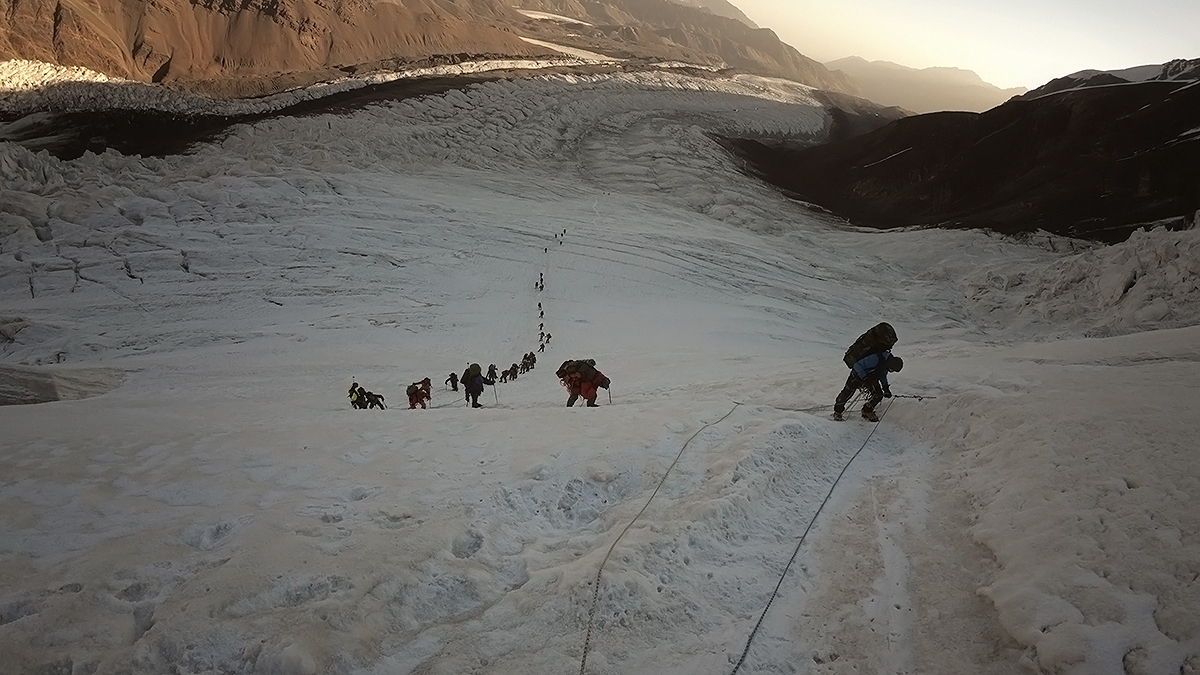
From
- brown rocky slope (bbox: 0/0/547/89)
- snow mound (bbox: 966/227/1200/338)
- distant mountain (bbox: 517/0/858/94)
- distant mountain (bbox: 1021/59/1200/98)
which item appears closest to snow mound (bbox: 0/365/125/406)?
snow mound (bbox: 966/227/1200/338)

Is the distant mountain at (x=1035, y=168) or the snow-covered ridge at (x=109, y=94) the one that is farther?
the snow-covered ridge at (x=109, y=94)

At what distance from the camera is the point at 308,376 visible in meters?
12.6

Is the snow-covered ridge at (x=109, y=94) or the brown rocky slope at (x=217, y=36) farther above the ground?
the brown rocky slope at (x=217, y=36)

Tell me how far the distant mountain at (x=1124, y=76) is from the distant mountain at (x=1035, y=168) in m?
11.1

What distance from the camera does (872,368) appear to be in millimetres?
Answer: 6871

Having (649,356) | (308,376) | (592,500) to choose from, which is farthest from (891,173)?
(592,500)

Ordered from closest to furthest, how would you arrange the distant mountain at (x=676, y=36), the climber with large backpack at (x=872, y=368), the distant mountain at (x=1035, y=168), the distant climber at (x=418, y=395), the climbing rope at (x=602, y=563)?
the climbing rope at (x=602, y=563) < the climber with large backpack at (x=872, y=368) < the distant climber at (x=418, y=395) < the distant mountain at (x=1035, y=168) < the distant mountain at (x=676, y=36)

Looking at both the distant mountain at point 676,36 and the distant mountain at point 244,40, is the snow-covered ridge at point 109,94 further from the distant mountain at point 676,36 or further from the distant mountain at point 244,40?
the distant mountain at point 676,36

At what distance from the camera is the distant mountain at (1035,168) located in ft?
78.5

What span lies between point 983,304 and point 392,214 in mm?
21725

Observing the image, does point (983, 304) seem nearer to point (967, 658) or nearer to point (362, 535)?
point (967, 658)

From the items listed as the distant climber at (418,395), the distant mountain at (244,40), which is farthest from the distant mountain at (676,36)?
the distant climber at (418,395)

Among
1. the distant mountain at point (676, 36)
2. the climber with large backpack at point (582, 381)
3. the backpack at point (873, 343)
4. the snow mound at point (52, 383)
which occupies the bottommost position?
the snow mound at point (52, 383)

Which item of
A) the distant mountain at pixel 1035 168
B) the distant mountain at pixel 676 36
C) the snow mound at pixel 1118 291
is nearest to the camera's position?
the snow mound at pixel 1118 291
